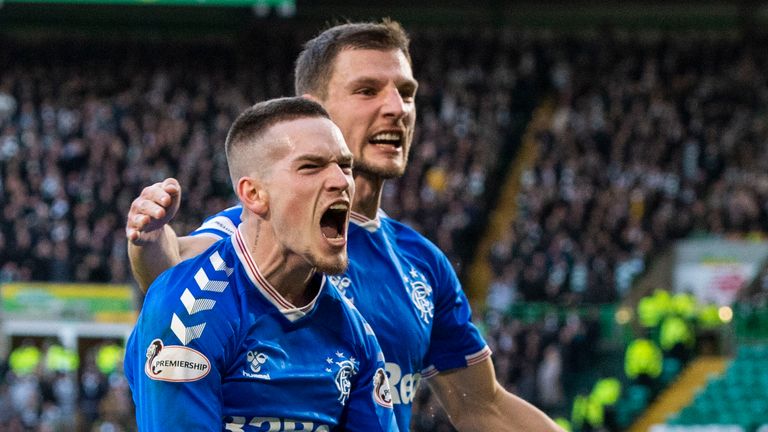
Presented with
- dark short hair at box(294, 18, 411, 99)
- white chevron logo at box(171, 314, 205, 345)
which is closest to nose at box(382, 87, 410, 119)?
dark short hair at box(294, 18, 411, 99)

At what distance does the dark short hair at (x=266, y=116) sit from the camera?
11.8ft

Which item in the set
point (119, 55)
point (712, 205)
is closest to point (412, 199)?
point (712, 205)

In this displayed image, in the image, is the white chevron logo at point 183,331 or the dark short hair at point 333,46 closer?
the white chevron logo at point 183,331

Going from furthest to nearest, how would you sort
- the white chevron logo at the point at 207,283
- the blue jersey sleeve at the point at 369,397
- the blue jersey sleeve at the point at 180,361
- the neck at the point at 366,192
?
the neck at the point at 366,192
the blue jersey sleeve at the point at 369,397
the white chevron logo at the point at 207,283
the blue jersey sleeve at the point at 180,361

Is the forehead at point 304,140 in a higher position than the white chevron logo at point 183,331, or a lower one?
higher

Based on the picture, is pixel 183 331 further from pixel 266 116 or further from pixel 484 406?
pixel 484 406

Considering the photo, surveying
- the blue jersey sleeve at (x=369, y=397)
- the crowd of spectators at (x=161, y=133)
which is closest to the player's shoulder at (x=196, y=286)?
the blue jersey sleeve at (x=369, y=397)

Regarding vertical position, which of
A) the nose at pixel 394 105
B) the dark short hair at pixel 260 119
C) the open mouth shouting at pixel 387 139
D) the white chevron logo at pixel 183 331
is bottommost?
the white chevron logo at pixel 183 331

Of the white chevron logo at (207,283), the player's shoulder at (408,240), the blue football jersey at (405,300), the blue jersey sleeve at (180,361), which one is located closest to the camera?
the blue jersey sleeve at (180,361)

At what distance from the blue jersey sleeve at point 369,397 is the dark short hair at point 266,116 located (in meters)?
0.62

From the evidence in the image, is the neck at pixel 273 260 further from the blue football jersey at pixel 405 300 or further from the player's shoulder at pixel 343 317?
the blue football jersey at pixel 405 300

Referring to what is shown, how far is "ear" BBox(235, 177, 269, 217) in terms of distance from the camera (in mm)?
3545

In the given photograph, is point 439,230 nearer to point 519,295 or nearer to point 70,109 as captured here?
point 519,295

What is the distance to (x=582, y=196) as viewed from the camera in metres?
20.9
